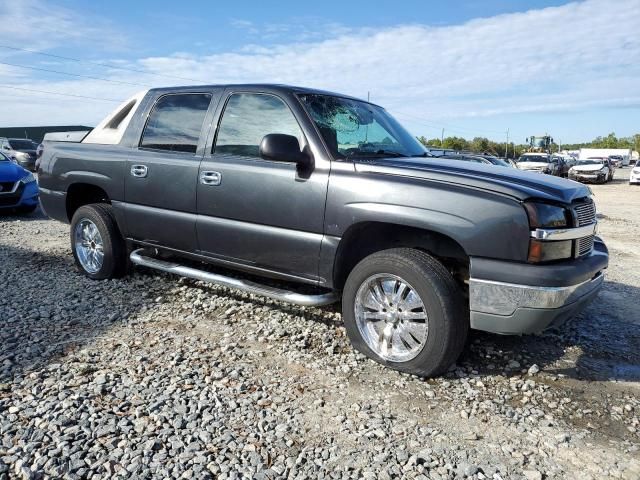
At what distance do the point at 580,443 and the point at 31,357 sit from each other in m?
3.46

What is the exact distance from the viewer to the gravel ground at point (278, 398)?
2523mm

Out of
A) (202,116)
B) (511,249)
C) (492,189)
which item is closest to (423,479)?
(511,249)

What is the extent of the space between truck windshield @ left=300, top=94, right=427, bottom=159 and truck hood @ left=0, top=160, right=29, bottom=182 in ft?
25.8

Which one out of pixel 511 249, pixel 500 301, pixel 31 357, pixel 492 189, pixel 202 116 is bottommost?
pixel 31 357

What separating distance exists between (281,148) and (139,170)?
1.80 meters

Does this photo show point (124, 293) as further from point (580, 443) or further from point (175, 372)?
point (580, 443)

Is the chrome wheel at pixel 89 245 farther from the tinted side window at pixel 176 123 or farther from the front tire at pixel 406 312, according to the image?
the front tire at pixel 406 312

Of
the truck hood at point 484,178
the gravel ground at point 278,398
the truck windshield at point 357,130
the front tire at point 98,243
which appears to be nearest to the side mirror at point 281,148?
the truck windshield at point 357,130

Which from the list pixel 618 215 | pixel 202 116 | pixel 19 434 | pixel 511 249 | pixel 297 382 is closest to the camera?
pixel 19 434

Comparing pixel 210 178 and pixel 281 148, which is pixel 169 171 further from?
pixel 281 148

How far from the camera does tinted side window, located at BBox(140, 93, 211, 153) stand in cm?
449

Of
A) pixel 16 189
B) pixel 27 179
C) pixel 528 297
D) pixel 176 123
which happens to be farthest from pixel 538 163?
pixel 528 297

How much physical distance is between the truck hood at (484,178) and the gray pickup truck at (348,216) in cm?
1

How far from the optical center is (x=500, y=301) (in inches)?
122
